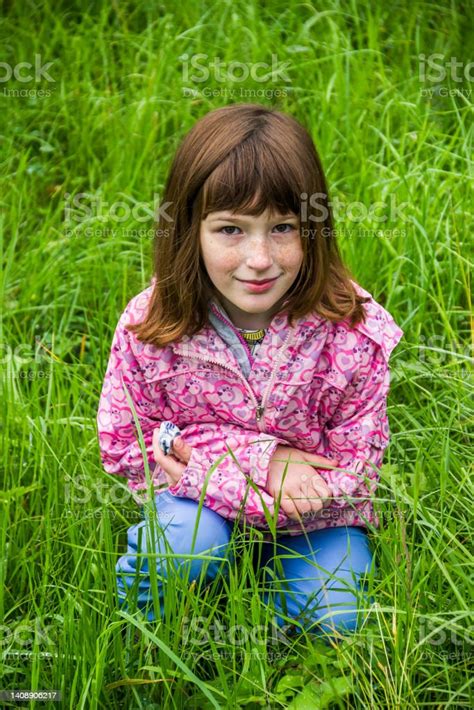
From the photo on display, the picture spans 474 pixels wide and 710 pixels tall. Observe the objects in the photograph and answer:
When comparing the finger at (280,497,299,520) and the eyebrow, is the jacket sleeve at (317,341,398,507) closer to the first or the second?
the finger at (280,497,299,520)

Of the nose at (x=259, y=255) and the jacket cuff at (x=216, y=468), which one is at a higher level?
the nose at (x=259, y=255)

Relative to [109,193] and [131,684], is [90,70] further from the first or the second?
[131,684]

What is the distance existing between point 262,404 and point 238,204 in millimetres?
434

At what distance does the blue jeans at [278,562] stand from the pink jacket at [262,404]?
0.12ft

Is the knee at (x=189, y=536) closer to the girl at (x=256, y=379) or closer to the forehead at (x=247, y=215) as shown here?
the girl at (x=256, y=379)

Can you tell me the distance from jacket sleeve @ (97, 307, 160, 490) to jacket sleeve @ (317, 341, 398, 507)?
1.31ft

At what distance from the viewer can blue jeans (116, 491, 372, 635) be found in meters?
1.99

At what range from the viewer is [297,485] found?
6.87 ft

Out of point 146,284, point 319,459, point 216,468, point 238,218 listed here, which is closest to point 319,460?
point 319,459

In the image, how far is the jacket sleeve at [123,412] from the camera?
2.15 metres

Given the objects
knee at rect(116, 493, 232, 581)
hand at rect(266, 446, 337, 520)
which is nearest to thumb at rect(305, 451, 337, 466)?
hand at rect(266, 446, 337, 520)

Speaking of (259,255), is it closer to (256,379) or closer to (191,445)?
(256,379)

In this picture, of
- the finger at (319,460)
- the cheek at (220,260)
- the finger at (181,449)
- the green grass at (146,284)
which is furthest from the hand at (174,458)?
the cheek at (220,260)

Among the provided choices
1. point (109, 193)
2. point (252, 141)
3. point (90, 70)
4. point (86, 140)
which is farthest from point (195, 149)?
point (90, 70)
